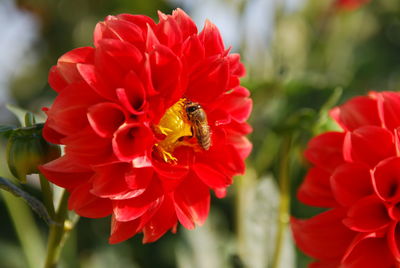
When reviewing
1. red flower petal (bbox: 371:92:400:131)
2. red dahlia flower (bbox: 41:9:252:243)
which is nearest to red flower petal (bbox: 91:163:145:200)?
red dahlia flower (bbox: 41:9:252:243)

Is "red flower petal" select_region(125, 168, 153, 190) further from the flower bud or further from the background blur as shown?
the background blur

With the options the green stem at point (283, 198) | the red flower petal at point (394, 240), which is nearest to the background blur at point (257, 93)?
the green stem at point (283, 198)

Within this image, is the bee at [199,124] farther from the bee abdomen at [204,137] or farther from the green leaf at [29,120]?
the green leaf at [29,120]

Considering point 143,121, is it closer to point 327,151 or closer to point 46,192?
point 46,192

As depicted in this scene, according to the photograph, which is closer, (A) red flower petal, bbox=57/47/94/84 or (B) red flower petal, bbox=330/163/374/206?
(A) red flower petal, bbox=57/47/94/84

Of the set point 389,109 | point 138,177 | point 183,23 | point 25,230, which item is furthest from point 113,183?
point 25,230

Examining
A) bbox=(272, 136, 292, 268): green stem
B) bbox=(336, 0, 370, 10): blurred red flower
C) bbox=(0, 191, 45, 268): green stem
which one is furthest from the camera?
bbox=(336, 0, 370, 10): blurred red flower
